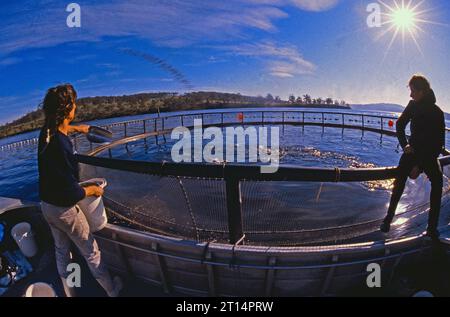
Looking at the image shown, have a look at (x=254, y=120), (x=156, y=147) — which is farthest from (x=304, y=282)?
(x=254, y=120)

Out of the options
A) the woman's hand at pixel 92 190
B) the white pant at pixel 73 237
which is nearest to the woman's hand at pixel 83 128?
the woman's hand at pixel 92 190

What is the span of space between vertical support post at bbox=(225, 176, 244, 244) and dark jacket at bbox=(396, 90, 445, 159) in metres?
2.13

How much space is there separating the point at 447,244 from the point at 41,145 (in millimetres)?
4305

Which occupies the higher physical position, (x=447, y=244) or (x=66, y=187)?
(x=66, y=187)

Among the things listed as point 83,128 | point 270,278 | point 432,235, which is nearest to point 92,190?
point 83,128

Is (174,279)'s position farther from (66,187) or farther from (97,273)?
(66,187)

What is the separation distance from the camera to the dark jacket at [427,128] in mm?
2824

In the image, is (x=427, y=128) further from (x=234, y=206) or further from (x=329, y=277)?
(x=234, y=206)

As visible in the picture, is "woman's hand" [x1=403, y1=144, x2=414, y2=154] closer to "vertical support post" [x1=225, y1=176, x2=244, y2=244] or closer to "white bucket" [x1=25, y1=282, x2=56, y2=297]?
"vertical support post" [x1=225, y1=176, x2=244, y2=244]

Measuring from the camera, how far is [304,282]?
8.56ft

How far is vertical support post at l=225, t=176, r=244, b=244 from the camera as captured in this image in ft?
8.24
